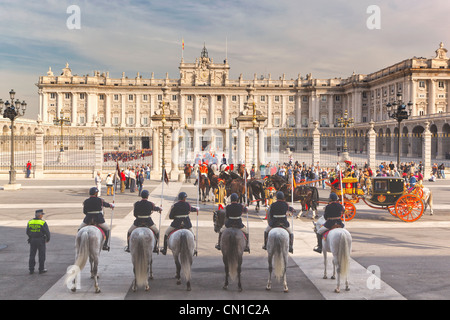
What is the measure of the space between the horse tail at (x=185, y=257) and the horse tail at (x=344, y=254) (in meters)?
3.00

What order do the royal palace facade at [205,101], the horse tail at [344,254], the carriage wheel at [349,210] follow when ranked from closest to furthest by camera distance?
1. the horse tail at [344,254]
2. the carriage wheel at [349,210]
3. the royal palace facade at [205,101]

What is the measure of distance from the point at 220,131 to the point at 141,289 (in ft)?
303

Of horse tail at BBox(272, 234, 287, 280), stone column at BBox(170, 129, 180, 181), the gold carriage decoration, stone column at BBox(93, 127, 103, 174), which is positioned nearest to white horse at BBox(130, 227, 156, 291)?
horse tail at BBox(272, 234, 287, 280)

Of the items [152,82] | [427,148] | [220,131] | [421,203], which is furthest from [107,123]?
[421,203]

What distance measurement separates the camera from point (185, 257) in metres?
8.16

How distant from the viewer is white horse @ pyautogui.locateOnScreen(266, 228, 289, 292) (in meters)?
8.08

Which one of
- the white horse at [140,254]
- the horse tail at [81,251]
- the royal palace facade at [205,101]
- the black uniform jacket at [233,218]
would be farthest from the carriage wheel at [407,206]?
the royal palace facade at [205,101]

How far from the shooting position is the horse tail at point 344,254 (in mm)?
8008

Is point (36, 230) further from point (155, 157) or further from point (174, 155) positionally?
point (155, 157)

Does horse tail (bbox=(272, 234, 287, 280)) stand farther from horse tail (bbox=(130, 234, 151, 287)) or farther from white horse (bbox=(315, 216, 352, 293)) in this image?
horse tail (bbox=(130, 234, 151, 287))

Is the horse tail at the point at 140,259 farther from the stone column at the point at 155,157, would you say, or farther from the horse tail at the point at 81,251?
the stone column at the point at 155,157

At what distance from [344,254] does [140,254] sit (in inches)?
160

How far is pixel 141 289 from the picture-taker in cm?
809
